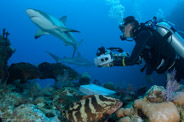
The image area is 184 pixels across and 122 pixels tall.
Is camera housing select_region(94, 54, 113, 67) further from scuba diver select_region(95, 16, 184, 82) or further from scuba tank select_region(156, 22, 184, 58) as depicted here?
scuba tank select_region(156, 22, 184, 58)

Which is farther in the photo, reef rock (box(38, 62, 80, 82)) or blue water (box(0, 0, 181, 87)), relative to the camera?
blue water (box(0, 0, 181, 87))

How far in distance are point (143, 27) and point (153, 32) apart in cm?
36

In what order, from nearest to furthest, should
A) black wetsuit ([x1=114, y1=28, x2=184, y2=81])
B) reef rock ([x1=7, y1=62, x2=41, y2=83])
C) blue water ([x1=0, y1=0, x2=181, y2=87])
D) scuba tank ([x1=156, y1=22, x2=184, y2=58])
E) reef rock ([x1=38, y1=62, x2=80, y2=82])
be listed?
black wetsuit ([x1=114, y1=28, x2=184, y2=81]) < scuba tank ([x1=156, y1=22, x2=184, y2=58]) < reef rock ([x1=7, y1=62, x2=41, y2=83]) < reef rock ([x1=38, y1=62, x2=80, y2=82]) < blue water ([x1=0, y1=0, x2=181, y2=87])

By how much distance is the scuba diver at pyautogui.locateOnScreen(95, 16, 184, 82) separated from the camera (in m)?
4.41

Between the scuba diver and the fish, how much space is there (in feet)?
4.60

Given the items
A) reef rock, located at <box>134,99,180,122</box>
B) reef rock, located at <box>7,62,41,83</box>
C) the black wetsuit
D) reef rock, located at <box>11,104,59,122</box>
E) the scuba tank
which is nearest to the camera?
reef rock, located at <box>134,99,180,122</box>

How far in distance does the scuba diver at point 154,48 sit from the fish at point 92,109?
1401 millimetres

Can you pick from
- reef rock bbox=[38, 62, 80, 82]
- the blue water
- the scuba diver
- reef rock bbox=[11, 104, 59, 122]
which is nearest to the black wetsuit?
the scuba diver

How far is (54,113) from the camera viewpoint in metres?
3.79

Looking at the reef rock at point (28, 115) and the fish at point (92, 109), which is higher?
the reef rock at point (28, 115)

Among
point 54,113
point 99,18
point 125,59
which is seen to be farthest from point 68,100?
point 99,18

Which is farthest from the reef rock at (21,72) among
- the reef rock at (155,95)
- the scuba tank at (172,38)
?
the scuba tank at (172,38)

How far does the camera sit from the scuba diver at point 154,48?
14.5 feet

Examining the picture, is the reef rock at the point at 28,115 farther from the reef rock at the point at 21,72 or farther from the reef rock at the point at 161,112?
the reef rock at the point at 21,72
